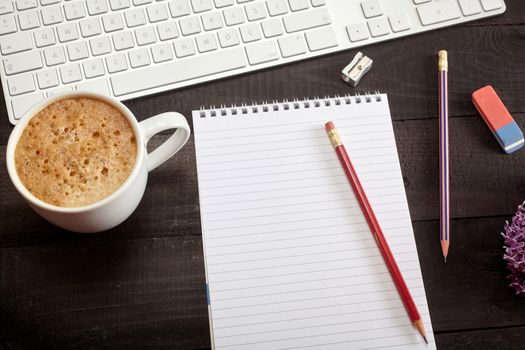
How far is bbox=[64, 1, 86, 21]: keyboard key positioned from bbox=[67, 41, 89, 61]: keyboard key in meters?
0.03

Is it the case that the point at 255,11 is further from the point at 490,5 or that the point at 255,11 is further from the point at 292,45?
the point at 490,5

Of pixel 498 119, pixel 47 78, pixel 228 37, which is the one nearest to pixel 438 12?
pixel 498 119

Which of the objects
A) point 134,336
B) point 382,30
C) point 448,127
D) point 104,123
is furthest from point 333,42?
point 134,336

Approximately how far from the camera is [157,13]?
62 cm

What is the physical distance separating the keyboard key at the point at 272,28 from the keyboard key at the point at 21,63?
25 centimetres

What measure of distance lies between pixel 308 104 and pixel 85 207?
0.90ft

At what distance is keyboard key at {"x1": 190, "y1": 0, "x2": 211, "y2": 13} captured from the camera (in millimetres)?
624

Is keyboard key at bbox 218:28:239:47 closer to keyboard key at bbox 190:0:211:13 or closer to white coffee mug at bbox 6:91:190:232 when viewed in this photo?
keyboard key at bbox 190:0:211:13

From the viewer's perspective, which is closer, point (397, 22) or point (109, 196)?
point (109, 196)

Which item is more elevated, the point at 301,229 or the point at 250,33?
the point at 250,33

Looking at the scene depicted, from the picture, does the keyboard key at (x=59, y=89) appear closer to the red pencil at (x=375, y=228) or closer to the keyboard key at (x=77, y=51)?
the keyboard key at (x=77, y=51)

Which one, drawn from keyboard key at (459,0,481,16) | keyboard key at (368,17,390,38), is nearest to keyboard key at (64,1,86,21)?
keyboard key at (368,17,390,38)

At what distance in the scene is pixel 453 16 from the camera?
2.13 ft

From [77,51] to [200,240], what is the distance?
25 centimetres
